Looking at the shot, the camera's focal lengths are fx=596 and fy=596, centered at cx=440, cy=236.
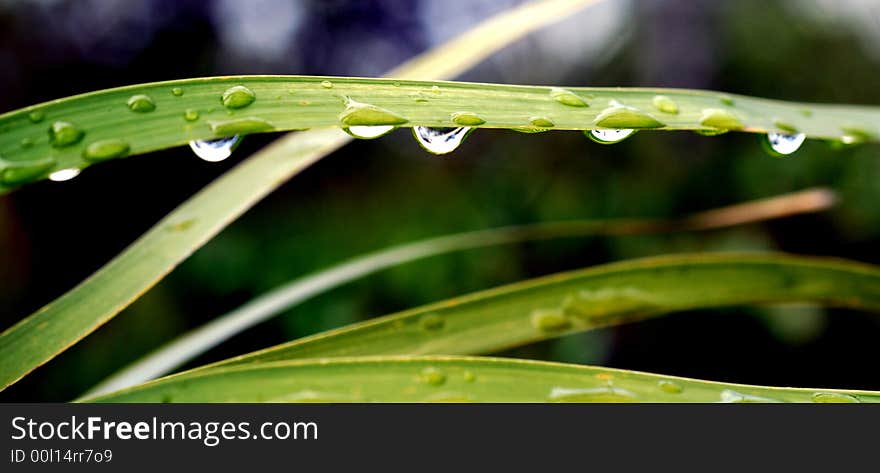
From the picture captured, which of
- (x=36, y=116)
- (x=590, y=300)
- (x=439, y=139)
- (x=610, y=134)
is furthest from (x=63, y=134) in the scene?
(x=590, y=300)

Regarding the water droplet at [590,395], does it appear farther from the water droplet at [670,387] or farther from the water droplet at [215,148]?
the water droplet at [215,148]

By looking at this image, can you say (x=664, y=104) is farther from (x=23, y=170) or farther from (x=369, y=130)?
(x=23, y=170)

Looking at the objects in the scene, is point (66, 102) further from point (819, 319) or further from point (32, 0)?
point (32, 0)

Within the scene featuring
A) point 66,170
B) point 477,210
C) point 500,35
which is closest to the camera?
point 66,170

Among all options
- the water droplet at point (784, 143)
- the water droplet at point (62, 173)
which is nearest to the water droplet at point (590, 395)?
the water droplet at point (784, 143)

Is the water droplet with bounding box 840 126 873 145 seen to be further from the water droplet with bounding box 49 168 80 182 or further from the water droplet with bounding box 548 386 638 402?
the water droplet with bounding box 49 168 80 182
